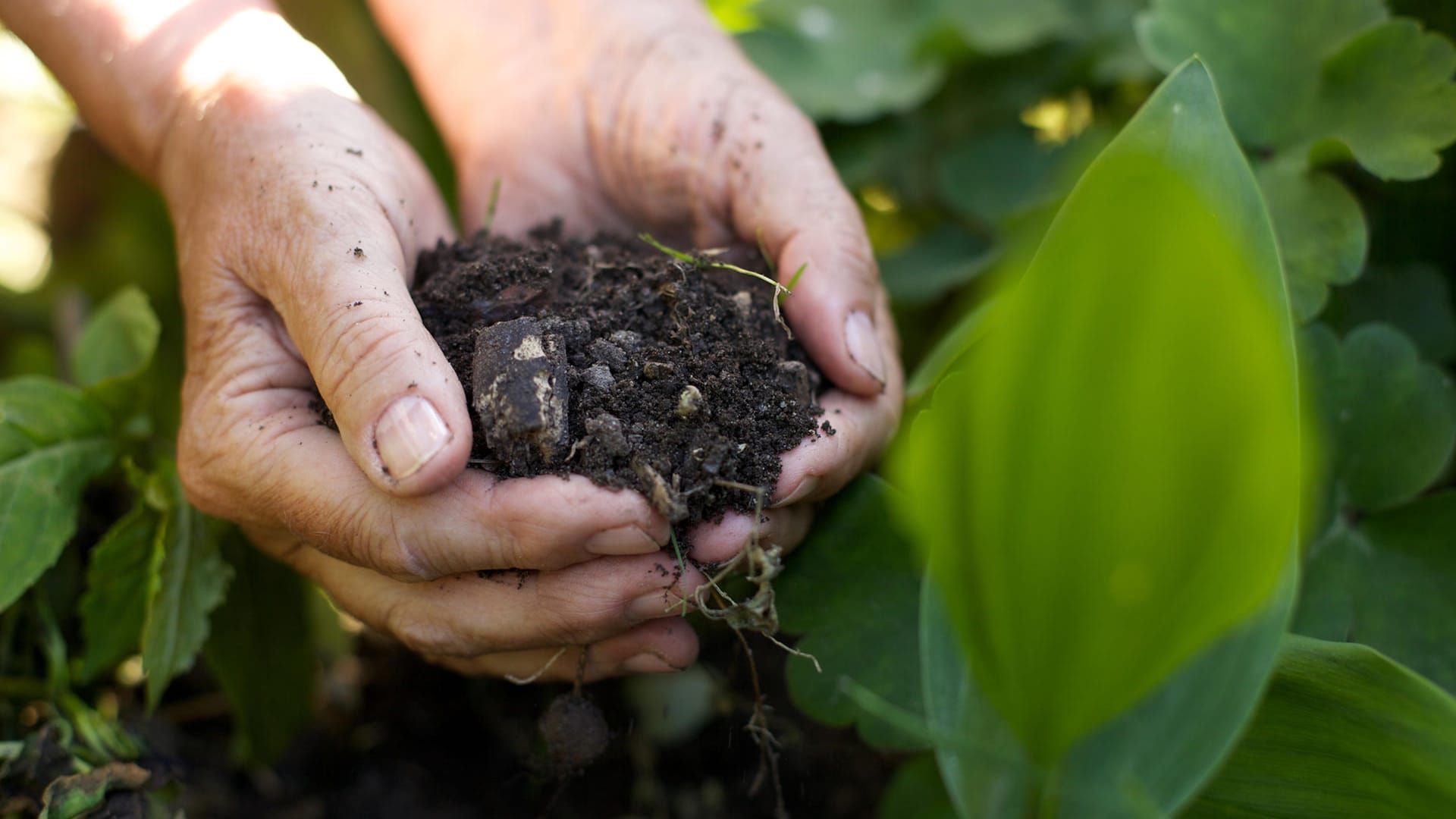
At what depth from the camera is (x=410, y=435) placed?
0.75m

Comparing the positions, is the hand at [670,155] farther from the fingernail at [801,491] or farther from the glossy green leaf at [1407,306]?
the glossy green leaf at [1407,306]

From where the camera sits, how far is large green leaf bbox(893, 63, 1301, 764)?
45cm

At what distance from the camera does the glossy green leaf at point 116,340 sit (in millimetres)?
1199

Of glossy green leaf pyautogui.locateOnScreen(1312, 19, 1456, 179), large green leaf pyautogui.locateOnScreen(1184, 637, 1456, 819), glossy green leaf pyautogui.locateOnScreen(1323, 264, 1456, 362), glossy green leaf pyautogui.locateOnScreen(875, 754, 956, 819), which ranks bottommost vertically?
glossy green leaf pyautogui.locateOnScreen(875, 754, 956, 819)

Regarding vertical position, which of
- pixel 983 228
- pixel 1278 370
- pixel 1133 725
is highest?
pixel 1278 370

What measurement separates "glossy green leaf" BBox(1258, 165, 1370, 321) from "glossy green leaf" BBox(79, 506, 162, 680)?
1.31m

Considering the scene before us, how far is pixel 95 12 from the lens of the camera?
1.14 meters

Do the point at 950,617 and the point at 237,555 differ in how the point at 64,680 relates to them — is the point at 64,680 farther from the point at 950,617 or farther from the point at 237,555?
the point at 950,617

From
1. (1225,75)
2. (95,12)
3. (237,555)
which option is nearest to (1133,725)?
(1225,75)

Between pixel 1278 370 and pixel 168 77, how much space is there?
3.94ft

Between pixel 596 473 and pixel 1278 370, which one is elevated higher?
pixel 1278 370

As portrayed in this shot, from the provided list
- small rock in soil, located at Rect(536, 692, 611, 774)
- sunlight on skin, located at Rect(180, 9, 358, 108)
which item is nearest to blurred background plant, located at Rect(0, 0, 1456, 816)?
small rock in soil, located at Rect(536, 692, 611, 774)

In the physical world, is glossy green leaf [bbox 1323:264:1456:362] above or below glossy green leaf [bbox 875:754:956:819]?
above

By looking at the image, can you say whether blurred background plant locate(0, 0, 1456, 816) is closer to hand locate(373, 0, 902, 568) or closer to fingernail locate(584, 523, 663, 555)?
hand locate(373, 0, 902, 568)
